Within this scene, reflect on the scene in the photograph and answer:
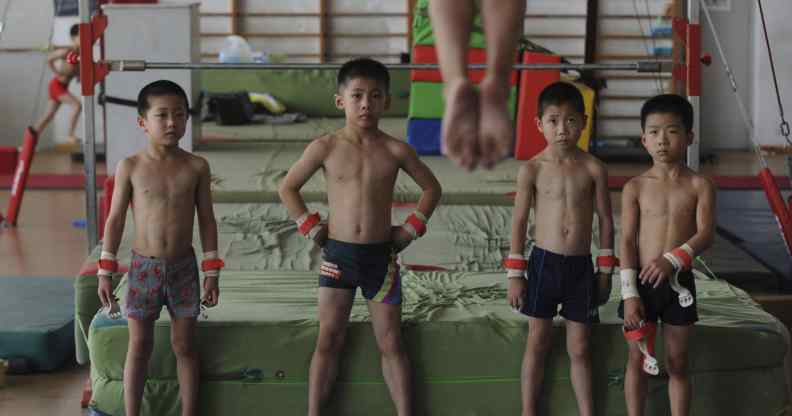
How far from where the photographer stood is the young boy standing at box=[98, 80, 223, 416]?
3.12 metres

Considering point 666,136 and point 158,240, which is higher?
point 666,136

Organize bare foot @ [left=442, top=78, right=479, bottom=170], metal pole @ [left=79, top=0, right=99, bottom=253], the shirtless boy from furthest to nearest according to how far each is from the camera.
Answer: the shirtless boy → metal pole @ [left=79, top=0, right=99, bottom=253] → bare foot @ [left=442, top=78, right=479, bottom=170]

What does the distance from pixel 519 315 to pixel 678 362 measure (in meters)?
0.49

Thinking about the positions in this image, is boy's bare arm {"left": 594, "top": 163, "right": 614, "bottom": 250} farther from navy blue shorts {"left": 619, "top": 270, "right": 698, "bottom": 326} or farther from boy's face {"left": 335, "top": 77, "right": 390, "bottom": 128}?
boy's face {"left": 335, "top": 77, "right": 390, "bottom": 128}

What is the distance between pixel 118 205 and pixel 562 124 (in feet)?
4.10

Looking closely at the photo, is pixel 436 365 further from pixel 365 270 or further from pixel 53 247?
pixel 53 247

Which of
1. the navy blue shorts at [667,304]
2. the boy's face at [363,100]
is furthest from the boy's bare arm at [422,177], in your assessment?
the navy blue shorts at [667,304]

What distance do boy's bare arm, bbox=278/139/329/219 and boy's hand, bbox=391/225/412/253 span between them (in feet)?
0.85

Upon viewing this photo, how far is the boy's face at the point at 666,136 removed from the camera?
3.01 metres

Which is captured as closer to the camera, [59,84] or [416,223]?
[416,223]

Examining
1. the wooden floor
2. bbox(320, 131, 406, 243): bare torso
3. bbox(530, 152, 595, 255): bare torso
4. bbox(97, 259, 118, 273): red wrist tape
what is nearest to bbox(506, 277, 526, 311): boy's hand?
bbox(530, 152, 595, 255): bare torso

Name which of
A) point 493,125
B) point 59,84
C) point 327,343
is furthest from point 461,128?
point 59,84

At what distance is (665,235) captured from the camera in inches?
119

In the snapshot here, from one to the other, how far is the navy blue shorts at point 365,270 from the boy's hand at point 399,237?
26 mm
